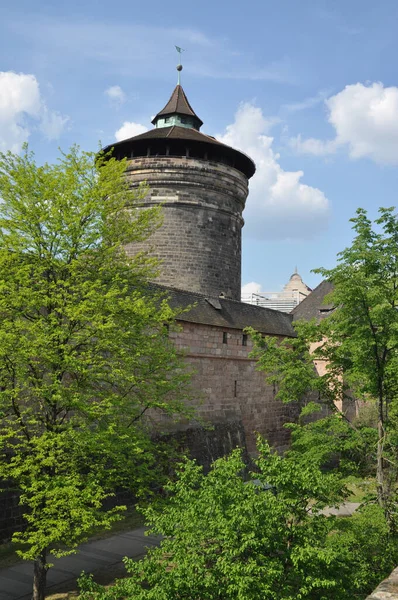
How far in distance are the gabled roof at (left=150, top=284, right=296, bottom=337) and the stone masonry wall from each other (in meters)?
0.30

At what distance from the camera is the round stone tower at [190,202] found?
2672 centimetres

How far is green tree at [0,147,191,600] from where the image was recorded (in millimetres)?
9164

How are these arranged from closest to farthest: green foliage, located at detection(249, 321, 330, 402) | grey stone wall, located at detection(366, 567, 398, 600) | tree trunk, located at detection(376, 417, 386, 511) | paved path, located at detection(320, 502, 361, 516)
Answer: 1. grey stone wall, located at detection(366, 567, 398, 600)
2. tree trunk, located at detection(376, 417, 386, 511)
3. green foliage, located at detection(249, 321, 330, 402)
4. paved path, located at detection(320, 502, 361, 516)

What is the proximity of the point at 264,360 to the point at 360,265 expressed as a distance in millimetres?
2863

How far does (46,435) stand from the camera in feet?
30.4

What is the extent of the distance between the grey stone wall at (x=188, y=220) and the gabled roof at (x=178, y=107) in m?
4.97

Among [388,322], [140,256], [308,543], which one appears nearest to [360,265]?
[388,322]

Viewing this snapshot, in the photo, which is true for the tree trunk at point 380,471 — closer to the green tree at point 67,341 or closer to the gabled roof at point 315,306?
the green tree at point 67,341

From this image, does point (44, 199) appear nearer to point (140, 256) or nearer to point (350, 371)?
point (140, 256)

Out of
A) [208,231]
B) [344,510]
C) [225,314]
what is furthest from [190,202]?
[344,510]

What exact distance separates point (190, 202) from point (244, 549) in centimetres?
2158

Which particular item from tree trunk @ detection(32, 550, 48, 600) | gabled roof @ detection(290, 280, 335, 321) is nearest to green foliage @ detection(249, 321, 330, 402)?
tree trunk @ detection(32, 550, 48, 600)

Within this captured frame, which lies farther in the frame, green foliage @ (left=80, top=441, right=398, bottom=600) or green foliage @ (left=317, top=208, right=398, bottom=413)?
green foliage @ (left=317, top=208, right=398, bottom=413)

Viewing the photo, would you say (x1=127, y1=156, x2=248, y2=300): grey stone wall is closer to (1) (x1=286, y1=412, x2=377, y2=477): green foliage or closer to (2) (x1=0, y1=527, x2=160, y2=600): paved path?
(2) (x1=0, y1=527, x2=160, y2=600): paved path
